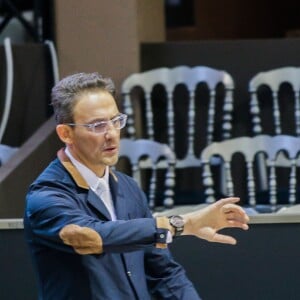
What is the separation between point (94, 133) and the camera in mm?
2166

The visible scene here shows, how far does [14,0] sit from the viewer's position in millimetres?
5715

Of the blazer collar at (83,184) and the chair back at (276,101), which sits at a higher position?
the blazer collar at (83,184)

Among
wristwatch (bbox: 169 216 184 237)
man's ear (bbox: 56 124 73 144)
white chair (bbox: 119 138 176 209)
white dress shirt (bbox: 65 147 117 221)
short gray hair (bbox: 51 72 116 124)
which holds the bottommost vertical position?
white chair (bbox: 119 138 176 209)

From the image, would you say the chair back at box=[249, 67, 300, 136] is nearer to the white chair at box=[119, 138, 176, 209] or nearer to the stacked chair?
the stacked chair

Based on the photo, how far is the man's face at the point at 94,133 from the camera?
2162 millimetres

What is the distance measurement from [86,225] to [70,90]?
1.02ft

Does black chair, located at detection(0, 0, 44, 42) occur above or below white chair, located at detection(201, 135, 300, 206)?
above

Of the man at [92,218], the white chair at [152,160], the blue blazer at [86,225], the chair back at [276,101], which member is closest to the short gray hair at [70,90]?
the man at [92,218]

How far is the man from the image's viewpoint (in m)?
2.06

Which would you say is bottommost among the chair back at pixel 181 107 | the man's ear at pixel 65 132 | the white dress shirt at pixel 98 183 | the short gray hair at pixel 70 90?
the chair back at pixel 181 107

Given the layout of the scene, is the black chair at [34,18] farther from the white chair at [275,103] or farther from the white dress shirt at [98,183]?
the white dress shirt at [98,183]

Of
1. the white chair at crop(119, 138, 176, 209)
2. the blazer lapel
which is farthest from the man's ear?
the white chair at crop(119, 138, 176, 209)

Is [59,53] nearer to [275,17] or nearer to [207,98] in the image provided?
[207,98]

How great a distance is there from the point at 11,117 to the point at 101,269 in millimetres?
2797
